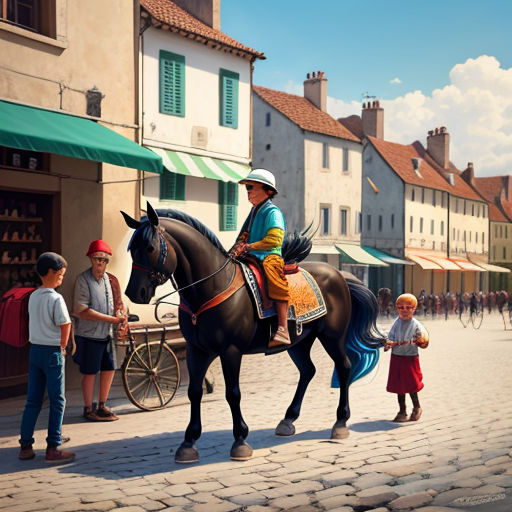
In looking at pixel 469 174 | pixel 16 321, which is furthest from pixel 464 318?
pixel 16 321

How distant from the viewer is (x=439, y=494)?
5062mm

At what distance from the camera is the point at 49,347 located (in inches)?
241

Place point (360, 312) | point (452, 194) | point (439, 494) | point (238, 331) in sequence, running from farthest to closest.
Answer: point (452, 194) < point (360, 312) < point (238, 331) < point (439, 494)

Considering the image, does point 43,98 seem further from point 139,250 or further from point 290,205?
point 290,205

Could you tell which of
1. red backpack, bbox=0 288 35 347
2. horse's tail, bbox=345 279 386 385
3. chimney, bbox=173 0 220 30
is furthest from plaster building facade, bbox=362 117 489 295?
red backpack, bbox=0 288 35 347

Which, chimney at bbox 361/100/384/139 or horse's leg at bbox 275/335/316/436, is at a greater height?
chimney at bbox 361/100/384/139

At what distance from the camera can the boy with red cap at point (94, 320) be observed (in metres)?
7.88

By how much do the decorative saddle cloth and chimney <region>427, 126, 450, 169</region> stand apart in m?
48.0

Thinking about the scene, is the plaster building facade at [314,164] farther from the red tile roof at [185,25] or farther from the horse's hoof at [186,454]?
the horse's hoof at [186,454]

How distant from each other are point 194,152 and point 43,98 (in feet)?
33.2

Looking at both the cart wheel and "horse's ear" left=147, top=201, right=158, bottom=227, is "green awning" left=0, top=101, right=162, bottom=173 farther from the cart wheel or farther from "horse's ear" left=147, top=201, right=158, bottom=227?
"horse's ear" left=147, top=201, right=158, bottom=227

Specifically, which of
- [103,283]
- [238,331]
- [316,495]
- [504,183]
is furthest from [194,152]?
[504,183]

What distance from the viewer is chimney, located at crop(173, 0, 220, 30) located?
22062mm

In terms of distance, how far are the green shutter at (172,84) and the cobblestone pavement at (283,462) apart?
1105 centimetres
